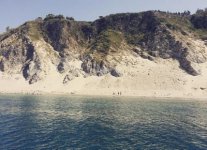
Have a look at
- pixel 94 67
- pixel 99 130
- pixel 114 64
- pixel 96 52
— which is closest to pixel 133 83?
pixel 114 64

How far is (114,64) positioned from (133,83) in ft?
61.0

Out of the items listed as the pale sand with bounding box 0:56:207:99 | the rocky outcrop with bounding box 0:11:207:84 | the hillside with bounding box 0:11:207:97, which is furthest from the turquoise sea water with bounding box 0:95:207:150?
the rocky outcrop with bounding box 0:11:207:84

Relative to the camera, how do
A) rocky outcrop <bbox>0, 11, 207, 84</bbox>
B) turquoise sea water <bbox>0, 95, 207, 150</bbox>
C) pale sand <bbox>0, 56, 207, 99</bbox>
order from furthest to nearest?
rocky outcrop <bbox>0, 11, 207, 84</bbox>, pale sand <bbox>0, 56, 207, 99</bbox>, turquoise sea water <bbox>0, 95, 207, 150</bbox>

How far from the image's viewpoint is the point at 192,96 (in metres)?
148

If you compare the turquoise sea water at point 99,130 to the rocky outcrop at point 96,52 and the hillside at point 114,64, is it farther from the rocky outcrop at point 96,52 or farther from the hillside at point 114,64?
the rocky outcrop at point 96,52

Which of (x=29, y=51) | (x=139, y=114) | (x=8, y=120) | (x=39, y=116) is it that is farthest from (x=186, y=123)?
(x=29, y=51)

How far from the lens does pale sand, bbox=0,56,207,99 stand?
153 m

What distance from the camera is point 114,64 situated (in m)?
174

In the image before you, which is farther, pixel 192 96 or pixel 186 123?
pixel 192 96

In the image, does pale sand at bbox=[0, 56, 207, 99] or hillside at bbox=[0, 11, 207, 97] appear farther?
hillside at bbox=[0, 11, 207, 97]

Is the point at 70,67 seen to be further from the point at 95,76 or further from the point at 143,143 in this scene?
the point at 143,143

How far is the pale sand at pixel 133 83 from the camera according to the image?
503 feet

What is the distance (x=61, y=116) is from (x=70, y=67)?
103791 mm

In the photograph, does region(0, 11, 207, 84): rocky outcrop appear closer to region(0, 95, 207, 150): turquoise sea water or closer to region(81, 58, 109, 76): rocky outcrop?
region(81, 58, 109, 76): rocky outcrop
